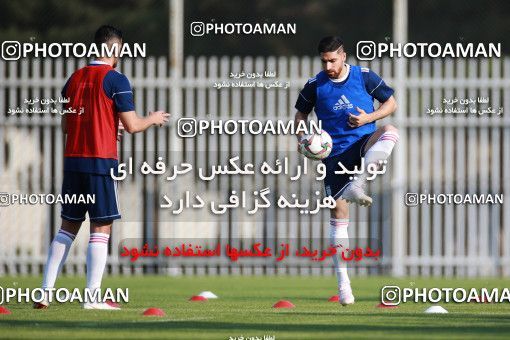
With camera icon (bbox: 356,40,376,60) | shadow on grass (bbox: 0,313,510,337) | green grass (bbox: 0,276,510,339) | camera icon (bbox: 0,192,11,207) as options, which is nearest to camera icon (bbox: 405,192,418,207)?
camera icon (bbox: 356,40,376,60)

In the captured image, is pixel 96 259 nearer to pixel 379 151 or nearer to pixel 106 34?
pixel 106 34

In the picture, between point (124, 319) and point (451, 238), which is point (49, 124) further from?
point (124, 319)

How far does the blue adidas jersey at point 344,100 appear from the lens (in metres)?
10.3

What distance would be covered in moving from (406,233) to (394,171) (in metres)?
0.92

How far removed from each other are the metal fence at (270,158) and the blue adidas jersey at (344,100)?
22.1 ft

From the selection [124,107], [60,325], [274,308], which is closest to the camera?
[60,325]

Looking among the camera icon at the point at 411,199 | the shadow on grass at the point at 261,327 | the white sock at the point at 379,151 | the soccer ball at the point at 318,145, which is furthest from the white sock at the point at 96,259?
the camera icon at the point at 411,199

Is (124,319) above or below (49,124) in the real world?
below

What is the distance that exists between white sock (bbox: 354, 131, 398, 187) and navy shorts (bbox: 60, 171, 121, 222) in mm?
1971

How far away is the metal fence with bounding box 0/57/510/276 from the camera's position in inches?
682

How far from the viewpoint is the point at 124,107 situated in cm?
948

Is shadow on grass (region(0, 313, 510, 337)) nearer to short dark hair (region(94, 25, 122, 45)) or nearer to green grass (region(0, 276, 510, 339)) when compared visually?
Result: green grass (region(0, 276, 510, 339))

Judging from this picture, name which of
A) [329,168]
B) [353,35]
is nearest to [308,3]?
[353,35]

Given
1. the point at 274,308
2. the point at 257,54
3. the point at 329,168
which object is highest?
the point at 257,54
